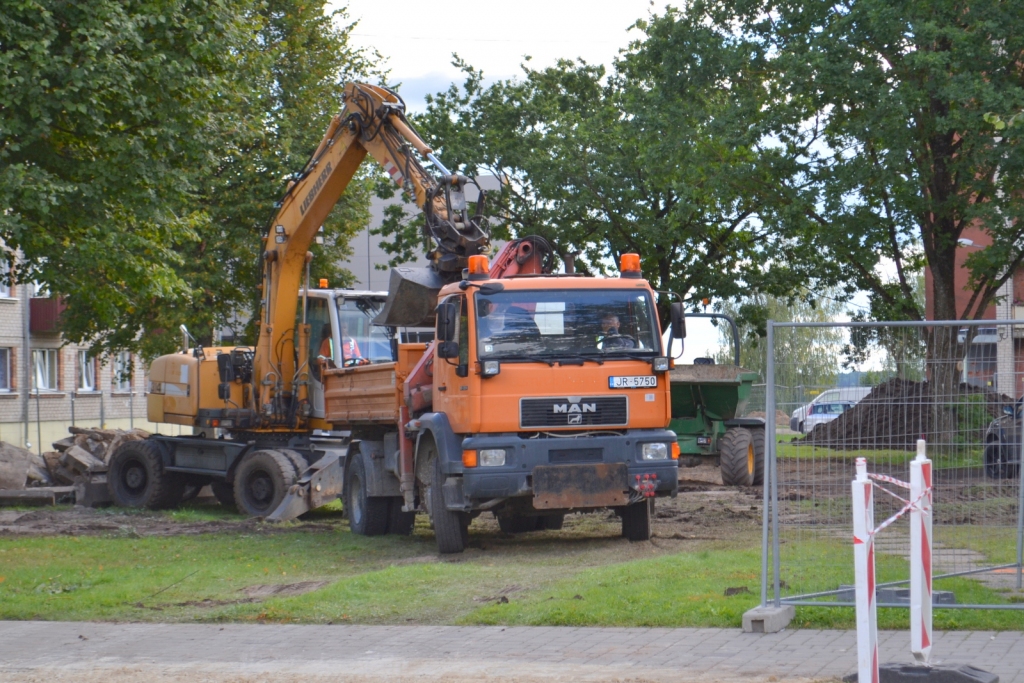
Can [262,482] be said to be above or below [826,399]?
below

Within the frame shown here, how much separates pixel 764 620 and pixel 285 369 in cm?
1179

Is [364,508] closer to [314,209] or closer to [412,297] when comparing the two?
[412,297]

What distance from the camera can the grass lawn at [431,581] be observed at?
8.66 m

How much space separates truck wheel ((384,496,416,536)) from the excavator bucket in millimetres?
2265

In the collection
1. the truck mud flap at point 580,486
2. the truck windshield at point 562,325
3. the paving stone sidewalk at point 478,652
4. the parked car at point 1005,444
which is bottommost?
the paving stone sidewalk at point 478,652

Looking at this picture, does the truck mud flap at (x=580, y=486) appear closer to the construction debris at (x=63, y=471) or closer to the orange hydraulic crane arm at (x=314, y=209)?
the orange hydraulic crane arm at (x=314, y=209)

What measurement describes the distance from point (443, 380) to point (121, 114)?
8079 mm

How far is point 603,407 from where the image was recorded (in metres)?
12.5

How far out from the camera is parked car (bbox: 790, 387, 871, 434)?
27.0 ft

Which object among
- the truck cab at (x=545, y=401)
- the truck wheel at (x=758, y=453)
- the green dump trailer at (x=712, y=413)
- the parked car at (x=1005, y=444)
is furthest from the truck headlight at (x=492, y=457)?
the truck wheel at (x=758, y=453)

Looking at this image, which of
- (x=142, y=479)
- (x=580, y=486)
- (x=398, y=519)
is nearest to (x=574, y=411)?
(x=580, y=486)

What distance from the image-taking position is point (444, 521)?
1272cm

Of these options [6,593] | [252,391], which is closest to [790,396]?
[6,593]

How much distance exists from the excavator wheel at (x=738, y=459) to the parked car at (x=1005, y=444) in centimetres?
1121
